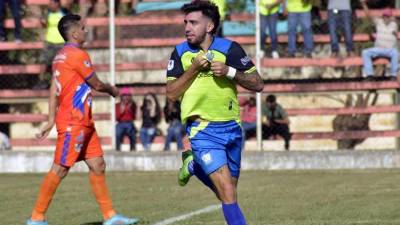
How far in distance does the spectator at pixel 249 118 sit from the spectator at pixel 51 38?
11.6 ft

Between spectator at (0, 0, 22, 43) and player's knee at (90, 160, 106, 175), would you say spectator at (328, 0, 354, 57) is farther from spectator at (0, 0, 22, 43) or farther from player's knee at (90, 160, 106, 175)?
player's knee at (90, 160, 106, 175)

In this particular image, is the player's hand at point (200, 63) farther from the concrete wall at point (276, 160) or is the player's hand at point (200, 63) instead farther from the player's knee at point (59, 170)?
the concrete wall at point (276, 160)

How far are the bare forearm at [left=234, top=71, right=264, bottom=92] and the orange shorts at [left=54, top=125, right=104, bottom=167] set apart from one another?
284 cm

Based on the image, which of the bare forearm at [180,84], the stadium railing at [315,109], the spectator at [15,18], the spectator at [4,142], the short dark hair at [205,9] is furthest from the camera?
the spectator at [15,18]

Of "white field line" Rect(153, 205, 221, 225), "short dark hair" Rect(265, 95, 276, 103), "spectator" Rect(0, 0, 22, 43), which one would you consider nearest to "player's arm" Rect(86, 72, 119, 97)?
"white field line" Rect(153, 205, 221, 225)

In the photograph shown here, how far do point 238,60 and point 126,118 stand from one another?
11.8 meters

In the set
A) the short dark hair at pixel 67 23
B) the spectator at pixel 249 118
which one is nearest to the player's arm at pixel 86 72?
the short dark hair at pixel 67 23

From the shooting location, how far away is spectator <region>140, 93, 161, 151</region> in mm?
20703

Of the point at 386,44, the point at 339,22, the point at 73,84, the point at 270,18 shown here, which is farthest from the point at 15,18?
the point at 73,84

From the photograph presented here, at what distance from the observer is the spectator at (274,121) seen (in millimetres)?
20203

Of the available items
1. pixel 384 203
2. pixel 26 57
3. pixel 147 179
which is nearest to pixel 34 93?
pixel 26 57

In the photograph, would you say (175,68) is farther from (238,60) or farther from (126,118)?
(126,118)

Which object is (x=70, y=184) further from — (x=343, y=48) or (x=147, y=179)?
(x=343, y=48)

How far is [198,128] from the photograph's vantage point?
8.63m
